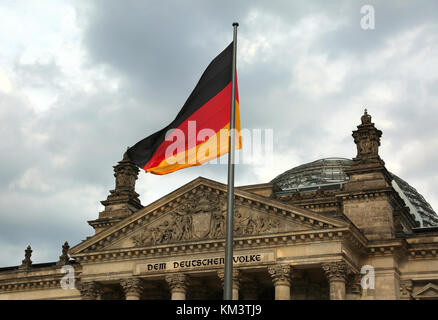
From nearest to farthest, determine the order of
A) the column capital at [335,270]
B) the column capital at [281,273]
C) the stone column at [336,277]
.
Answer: the stone column at [336,277]
the column capital at [335,270]
the column capital at [281,273]

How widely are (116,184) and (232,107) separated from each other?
119ft

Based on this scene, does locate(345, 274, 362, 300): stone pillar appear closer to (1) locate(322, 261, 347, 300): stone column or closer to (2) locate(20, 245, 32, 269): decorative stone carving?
(1) locate(322, 261, 347, 300): stone column

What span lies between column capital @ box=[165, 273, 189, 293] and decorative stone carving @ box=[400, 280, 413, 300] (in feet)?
52.7

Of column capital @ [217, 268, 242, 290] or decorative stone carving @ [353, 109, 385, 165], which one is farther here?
decorative stone carving @ [353, 109, 385, 165]

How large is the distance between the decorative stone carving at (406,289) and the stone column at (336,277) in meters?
6.24

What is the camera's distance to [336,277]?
1619 inches

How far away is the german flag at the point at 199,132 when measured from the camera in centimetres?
2742

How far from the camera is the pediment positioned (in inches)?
1726

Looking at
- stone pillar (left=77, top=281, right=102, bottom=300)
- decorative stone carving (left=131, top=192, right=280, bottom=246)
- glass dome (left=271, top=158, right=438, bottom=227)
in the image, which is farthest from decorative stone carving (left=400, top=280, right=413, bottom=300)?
stone pillar (left=77, top=281, right=102, bottom=300)

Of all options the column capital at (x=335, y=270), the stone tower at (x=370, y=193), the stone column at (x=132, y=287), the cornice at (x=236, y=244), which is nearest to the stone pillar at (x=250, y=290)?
the cornice at (x=236, y=244)

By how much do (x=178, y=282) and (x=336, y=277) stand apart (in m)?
11.9

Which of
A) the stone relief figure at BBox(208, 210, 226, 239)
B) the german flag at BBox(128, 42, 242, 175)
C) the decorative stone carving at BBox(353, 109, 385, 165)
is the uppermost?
the decorative stone carving at BBox(353, 109, 385, 165)

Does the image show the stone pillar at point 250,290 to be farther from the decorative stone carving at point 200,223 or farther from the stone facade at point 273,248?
the decorative stone carving at point 200,223
